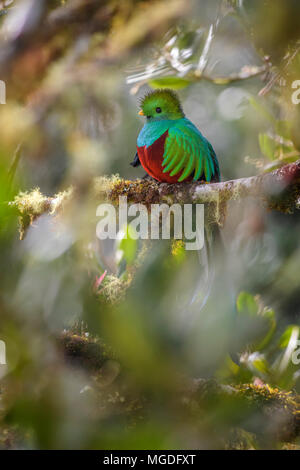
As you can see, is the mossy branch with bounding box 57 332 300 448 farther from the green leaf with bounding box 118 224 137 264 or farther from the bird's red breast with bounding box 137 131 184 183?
the bird's red breast with bounding box 137 131 184 183

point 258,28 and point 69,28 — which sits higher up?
point 69,28

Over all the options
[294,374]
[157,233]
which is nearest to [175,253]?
[157,233]

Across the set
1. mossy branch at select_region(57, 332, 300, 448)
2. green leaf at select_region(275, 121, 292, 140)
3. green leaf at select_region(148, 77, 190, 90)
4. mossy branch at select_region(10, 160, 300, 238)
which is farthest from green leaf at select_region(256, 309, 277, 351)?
green leaf at select_region(148, 77, 190, 90)

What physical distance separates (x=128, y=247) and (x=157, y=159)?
20.4 inches

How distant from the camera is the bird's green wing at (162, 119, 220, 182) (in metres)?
1.95

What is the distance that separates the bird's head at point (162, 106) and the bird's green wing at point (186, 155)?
0.34 feet

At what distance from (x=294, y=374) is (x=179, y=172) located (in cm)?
106

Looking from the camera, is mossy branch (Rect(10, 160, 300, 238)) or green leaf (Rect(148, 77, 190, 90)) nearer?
mossy branch (Rect(10, 160, 300, 238))

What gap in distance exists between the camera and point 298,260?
9.86 ft

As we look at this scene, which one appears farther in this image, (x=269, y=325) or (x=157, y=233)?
(x=269, y=325)

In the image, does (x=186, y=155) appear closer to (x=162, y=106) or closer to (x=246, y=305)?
(x=162, y=106)

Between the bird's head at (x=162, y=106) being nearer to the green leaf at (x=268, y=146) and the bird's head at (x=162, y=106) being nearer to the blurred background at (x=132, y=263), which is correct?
the blurred background at (x=132, y=263)

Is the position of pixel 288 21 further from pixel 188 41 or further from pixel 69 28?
pixel 69 28

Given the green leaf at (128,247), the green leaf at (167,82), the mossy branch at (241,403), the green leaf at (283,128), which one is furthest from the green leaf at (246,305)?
the green leaf at (167,82)
